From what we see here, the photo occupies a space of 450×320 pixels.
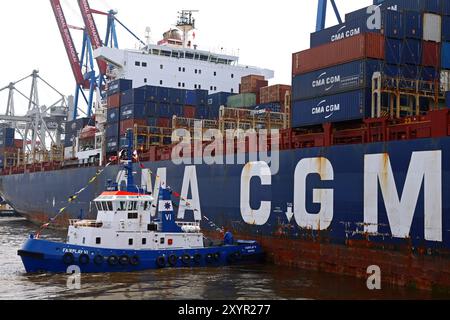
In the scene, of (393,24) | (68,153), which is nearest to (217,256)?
(393,24)

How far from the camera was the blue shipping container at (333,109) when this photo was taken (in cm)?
2116

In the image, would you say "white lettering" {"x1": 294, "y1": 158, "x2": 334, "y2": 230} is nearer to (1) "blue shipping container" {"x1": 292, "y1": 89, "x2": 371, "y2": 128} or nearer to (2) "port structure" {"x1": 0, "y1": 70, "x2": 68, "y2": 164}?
(1) "blue shipping container" {"x1": 292, "y1": 89, "x2": 371, "y2": 128}

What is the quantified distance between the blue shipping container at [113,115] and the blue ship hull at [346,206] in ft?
40.6

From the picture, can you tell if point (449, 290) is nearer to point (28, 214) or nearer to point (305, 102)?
point (305, 102)

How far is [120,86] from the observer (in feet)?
133

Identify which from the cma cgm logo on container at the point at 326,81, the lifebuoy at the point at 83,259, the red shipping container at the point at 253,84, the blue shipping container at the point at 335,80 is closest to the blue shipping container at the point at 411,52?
the blue shipping container at the point at 335,80

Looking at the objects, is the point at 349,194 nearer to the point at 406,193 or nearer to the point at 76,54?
the point at 406,193

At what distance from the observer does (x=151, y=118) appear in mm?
38156

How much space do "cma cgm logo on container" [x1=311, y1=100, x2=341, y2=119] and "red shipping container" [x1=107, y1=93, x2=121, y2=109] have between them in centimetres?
2031

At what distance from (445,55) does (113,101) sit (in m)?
24.8

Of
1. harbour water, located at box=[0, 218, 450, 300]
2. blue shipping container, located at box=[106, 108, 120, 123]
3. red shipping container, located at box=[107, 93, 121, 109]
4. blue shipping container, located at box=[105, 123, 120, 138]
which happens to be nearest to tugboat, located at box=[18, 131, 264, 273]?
harbour water, located at box=[0, 218, 450, 300]

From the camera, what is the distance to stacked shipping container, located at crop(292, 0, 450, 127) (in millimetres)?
21328

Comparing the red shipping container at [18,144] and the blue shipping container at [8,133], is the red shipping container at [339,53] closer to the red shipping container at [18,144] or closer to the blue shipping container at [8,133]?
the blue shipping container at [8,133]
